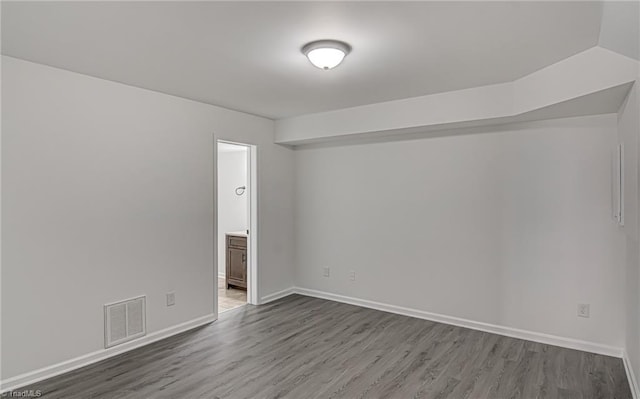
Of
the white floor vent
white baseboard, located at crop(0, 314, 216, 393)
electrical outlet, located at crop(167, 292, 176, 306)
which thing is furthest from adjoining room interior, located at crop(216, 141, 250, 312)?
the white floor vent

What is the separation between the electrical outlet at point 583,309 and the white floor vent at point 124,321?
3.99 meters

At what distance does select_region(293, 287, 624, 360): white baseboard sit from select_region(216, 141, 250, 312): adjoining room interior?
1151 millimetres

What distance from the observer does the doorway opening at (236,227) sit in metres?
4.90

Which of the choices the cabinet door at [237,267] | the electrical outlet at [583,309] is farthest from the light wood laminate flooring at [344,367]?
the cabinet door at [237,267]

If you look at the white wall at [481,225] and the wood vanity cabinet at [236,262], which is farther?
the wood vanity cabinet at [236,262]

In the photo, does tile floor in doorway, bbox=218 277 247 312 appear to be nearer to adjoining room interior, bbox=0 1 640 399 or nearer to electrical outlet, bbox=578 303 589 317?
adjoining room interior, bbox=0 1 640 399

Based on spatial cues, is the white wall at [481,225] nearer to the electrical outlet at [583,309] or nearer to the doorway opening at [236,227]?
the electrical outlet at [583,309]

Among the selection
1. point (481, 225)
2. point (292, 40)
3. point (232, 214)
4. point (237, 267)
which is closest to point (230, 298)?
point (237, 267)

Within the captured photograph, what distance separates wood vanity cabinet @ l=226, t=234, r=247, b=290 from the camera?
216 inches

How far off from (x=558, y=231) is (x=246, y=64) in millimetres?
3137

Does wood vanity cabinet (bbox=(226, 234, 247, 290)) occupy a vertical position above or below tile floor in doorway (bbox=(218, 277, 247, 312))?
above

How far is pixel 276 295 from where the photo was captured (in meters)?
5.21

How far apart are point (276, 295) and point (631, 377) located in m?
3.72

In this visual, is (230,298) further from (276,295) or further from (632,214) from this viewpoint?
(632,214)
